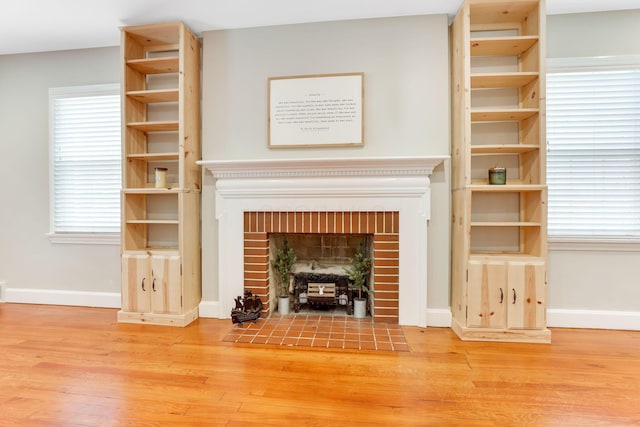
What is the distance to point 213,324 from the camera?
8.79 feet

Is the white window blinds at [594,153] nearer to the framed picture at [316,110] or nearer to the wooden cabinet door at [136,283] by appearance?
the framed picture at [316,110]

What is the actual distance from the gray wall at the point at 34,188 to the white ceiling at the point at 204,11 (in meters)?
0.42

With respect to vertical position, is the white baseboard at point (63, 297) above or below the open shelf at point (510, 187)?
below

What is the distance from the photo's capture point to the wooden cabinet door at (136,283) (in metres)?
2.69

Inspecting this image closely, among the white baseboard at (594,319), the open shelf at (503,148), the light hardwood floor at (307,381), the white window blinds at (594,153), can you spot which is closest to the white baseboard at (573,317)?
the white baseboard at (594,319)

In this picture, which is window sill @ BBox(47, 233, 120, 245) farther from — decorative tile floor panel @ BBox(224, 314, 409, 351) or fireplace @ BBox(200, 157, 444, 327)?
decorative tile floor panel @ BBox(224, 314, 409, 351)

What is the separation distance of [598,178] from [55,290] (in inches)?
198

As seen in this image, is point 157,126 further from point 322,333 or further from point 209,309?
point 322,333

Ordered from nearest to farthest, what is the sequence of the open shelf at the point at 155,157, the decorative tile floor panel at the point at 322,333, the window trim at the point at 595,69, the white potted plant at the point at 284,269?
the decorative tile floor panel at the point at 322,333
the window trim at the point at 595,69
the open shelf at the point at 155,157
the white potted plant at the point at 284,269

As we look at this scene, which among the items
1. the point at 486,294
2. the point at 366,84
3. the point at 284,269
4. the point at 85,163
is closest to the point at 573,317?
the point at 486,294

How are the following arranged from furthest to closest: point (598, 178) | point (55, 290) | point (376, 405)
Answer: point (55, 290), point (598, 178), point (376, 405)

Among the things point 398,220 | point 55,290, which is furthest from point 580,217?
point 55,290

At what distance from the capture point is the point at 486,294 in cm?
236

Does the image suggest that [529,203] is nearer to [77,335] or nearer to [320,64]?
[320,64]
